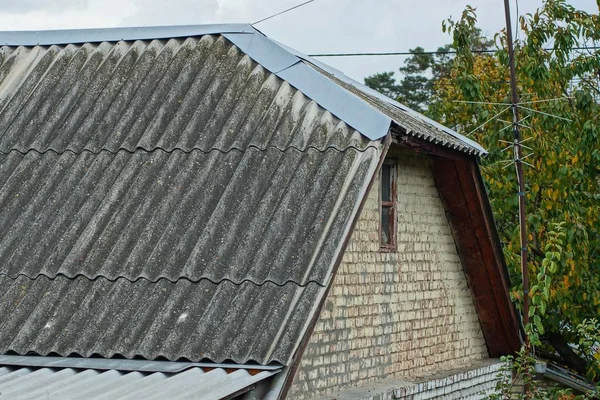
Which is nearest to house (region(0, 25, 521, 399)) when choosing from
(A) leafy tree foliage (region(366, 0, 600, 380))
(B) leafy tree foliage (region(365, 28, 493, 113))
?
(A) leafy tree foliage (region(366, 0, 600, 380))

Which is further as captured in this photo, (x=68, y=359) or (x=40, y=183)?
(x=40, y=183)

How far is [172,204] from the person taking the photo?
29.2ft

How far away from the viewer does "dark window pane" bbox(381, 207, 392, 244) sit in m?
10.7

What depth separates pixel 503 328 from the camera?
12828 millimetres

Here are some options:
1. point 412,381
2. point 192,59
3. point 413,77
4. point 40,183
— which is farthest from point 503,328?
point 413,77

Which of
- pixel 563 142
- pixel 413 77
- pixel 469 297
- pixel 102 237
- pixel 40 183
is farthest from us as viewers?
pixel 413 77

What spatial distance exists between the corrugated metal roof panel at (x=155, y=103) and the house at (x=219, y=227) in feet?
0.07

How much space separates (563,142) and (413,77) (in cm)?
4343

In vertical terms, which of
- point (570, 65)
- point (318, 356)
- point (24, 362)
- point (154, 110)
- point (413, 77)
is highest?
point (413, 77)

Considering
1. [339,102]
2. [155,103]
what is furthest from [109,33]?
[339,102]

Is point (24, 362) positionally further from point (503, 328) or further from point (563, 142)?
point (563, 142)

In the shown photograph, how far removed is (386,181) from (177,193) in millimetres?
2641

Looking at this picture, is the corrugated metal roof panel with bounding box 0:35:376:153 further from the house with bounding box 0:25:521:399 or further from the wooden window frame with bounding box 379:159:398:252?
the wooden window frame with bounding box 379:159:398:252

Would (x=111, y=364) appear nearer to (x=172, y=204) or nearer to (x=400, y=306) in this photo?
(x=172, y=204)
